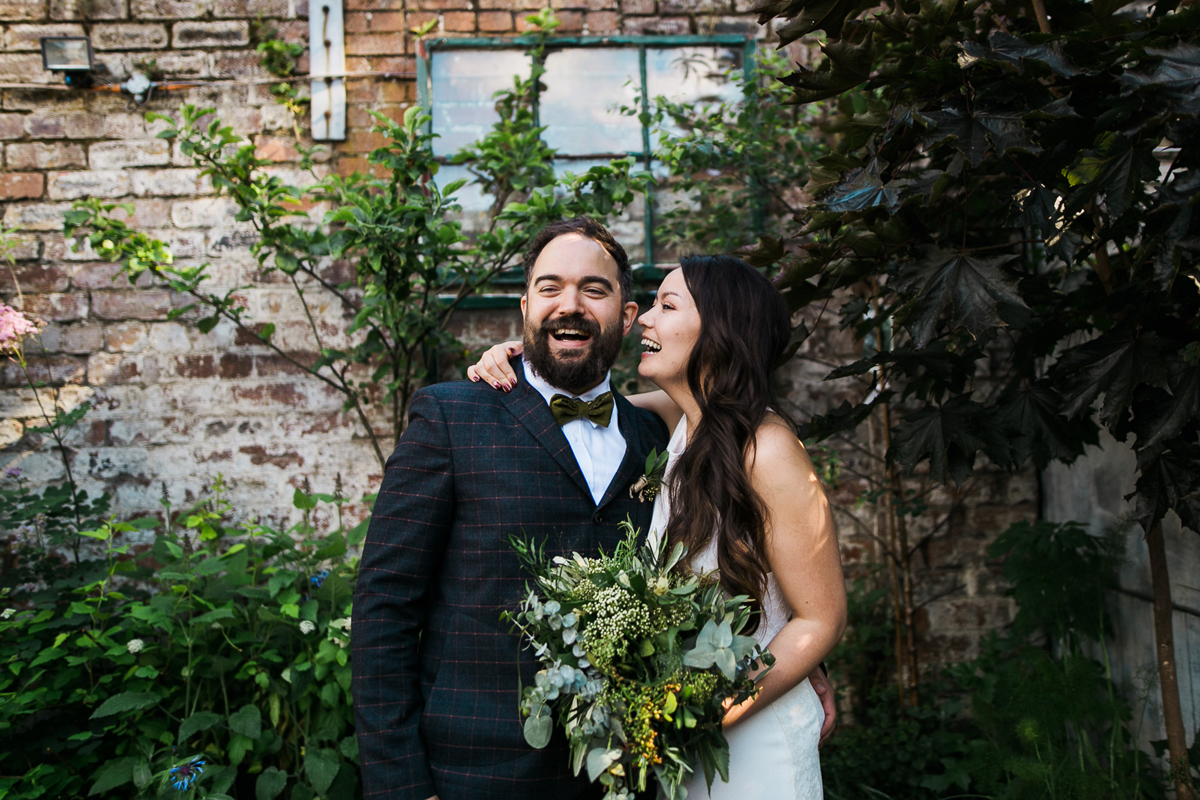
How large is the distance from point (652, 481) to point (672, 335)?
0.39 m

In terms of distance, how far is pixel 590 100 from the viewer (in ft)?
12.5

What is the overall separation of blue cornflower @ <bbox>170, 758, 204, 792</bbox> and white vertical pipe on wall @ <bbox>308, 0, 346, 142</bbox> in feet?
8.98

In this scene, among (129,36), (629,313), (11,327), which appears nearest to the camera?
(629,313)

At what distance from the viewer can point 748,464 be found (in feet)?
5.92

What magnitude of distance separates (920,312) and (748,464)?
0.57 m

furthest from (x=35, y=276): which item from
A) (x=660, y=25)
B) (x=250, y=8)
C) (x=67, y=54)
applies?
(x=660, y=25)

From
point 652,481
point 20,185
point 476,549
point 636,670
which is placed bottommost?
point 636,670

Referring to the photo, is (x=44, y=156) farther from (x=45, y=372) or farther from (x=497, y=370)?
(x=497, y=370)

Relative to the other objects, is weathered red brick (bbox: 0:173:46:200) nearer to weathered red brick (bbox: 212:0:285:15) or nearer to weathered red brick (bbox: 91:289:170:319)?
weathered red brick (bbox: 91:289:170:319)

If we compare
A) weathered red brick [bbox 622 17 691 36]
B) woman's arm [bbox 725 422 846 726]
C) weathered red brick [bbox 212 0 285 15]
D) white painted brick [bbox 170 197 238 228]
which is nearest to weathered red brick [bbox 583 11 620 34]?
weathered red brick [bbox 622 17 691 36]

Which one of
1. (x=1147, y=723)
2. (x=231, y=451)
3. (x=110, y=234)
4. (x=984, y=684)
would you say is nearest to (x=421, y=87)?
(x=110, y=234)

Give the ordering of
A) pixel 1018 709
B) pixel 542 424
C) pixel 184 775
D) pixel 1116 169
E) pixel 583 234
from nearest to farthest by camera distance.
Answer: pixel 1116 169
pixel 542 424
pixel 583 234
pixel 184 775
pixel 1018 709

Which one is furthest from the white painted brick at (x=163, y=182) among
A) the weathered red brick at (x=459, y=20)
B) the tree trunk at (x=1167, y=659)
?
the tree trunk at (x=1167, y=659)

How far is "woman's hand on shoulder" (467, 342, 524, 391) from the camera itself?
6.68 feet
